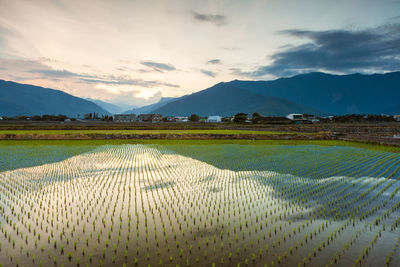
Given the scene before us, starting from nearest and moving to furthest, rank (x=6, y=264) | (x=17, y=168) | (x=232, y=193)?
(x=6, y=264)
(x=232, y=193)
(x=17, y=168)

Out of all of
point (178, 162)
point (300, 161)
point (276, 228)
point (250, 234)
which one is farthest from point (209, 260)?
point (300, 161)

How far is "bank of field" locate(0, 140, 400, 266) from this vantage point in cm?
549

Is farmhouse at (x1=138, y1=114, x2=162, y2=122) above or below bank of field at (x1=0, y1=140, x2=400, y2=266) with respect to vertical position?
above

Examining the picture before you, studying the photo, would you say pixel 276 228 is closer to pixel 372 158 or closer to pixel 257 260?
pixel 257 260

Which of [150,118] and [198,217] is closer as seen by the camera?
[198,217]

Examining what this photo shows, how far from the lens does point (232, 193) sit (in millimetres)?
10359

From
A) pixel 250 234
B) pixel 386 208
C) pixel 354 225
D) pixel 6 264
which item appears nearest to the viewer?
pixel 6 264

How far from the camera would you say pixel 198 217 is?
25.5ft

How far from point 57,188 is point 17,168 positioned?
23.0 feet

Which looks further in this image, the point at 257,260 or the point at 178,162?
the point at 178,162

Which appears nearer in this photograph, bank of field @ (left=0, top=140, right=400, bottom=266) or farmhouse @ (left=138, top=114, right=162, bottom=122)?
bank of field @ (left=0, top=140, right=400, bottom=266)

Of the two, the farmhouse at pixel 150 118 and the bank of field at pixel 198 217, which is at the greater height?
the farmhouse at pixel 150 118

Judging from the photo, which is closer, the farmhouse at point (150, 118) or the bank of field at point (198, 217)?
the bank of field at point (198, 217)

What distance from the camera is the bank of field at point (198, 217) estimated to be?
5.49m
